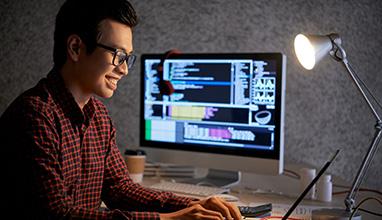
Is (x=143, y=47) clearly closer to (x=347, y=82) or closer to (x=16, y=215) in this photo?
(x=347, y=82)

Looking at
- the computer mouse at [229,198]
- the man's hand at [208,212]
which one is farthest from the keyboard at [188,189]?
the man's hand at [208,212]

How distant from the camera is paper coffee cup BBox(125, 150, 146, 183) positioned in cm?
168

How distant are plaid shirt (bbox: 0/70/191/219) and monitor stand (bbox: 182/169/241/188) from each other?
0.38 meters

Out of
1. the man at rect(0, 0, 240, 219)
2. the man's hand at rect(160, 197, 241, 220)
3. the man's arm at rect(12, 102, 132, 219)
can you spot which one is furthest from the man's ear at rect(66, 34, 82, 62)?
the man's hand at rect(160, 197, 241, 220)

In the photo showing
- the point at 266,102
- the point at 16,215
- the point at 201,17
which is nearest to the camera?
the point at 16,215

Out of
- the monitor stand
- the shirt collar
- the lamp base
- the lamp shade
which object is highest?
the lamp shade

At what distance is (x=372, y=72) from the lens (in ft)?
5.91

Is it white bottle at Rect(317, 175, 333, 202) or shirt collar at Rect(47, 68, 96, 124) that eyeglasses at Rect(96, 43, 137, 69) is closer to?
shirt collar at Rect(47, 68, 96, 124)

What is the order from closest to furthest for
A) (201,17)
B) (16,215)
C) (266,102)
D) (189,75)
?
(16,215)
(266,102)
(189,75)
(201,17)

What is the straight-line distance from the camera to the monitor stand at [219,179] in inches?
65.5

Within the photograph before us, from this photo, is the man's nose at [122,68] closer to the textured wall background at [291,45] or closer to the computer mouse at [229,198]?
the computer mouse at [229,198]

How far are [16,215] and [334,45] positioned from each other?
0.82m

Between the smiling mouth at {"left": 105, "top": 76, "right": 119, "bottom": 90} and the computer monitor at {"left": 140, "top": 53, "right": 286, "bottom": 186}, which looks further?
the computer monitor at {"left": 140, "top": 53, "right": 286, "bottom": 186}

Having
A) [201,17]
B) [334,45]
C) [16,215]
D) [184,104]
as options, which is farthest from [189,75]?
[16,215]
